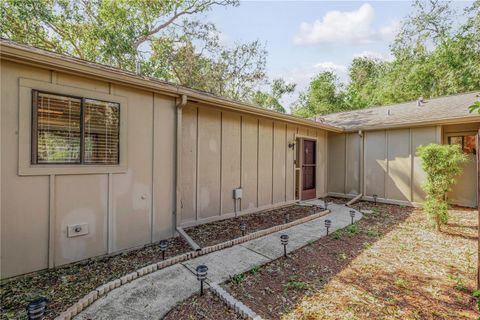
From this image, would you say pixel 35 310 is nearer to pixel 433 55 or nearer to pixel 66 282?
pixel 66 282

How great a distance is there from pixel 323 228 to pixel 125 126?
430 cm

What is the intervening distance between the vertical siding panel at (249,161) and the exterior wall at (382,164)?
163 inches

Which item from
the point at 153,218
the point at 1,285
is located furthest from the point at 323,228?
the point at 1,285

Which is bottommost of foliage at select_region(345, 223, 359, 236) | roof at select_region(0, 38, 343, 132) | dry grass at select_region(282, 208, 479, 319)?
dry grass at select_region(282, 208, 479, 319)

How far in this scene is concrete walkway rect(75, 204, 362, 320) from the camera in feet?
7.33

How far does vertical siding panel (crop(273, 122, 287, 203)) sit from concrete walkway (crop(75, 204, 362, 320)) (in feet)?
7.58

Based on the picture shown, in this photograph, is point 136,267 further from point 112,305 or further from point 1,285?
point 1,285

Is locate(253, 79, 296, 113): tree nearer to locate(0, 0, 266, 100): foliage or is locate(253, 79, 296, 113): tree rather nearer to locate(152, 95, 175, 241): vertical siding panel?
locate(0, 0, 266, 100): foliage

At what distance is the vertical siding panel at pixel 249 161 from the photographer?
5.82 m

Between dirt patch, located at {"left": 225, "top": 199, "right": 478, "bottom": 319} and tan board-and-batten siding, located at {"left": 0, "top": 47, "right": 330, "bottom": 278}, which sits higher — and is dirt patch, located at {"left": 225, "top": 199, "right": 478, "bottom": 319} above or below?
below

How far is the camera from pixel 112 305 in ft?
7.57

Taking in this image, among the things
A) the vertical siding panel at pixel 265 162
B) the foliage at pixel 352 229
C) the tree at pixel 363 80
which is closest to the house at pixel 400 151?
the foliage at pixel 352 229

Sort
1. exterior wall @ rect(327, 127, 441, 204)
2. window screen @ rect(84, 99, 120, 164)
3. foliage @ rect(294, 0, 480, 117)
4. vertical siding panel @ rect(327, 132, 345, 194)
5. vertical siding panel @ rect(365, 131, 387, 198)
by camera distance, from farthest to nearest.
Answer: foliage @ rect(294, 0, 480, 117), vertical siding panel @ rect(327, 132, 345, 194), vertical siding panel @ rect(365, 131, 387, 198), exterior wall @ rect(327, 127, 441, 204), window screen @ rect(84, 99, 120, 164)

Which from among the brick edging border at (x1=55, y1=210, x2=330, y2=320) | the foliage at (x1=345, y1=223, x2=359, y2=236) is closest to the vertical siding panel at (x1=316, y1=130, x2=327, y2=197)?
the foliage at (x1=345, y1=223, x2=359, y2=236)
